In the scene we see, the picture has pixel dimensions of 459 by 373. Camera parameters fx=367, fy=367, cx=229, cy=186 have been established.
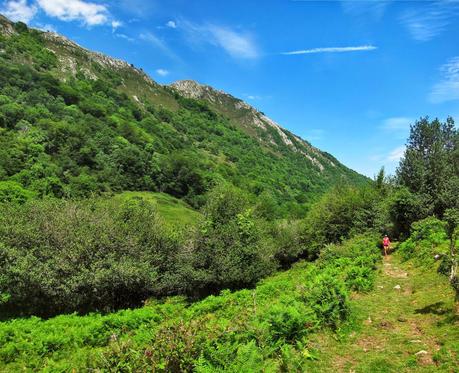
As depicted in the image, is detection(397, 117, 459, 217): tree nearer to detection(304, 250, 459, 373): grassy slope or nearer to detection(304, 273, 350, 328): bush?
detection(304, 250, 459, 373): grassy slope

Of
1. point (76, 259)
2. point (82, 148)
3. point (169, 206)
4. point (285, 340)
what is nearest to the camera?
point (285, 340)

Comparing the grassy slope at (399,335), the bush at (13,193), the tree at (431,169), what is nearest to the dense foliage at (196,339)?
the grassy slope at (399,335)

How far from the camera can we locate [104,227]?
31969 millimetres

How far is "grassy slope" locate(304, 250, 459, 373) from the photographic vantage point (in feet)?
33.5

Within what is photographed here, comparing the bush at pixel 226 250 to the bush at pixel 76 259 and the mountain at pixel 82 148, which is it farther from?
the mountain at pixel 82 148

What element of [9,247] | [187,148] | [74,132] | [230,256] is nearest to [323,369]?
[230,256]

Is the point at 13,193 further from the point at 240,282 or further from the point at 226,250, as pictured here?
the point at 240,282

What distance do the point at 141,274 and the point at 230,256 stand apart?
28.2ft

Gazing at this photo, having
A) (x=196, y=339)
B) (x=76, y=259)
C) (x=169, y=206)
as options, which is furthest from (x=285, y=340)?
(x=169, y=206)

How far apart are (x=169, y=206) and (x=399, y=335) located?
107 meters

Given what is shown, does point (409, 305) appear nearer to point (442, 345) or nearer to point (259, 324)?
point (442, 345)

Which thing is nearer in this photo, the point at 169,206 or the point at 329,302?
the point at 329,302

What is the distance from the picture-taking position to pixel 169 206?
11600 cm

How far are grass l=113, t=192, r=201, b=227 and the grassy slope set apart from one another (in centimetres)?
8286
